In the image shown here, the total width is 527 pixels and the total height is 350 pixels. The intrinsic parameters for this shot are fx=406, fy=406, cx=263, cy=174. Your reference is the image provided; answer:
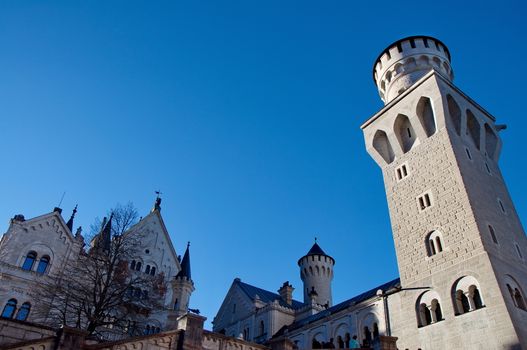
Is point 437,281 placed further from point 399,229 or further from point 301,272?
point 301,272

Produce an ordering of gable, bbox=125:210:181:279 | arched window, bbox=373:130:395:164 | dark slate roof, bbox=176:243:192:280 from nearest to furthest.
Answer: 1. arched window, bbox=373:130:395:164
2. dark slate roof, bbox=176:243:192:280
3. gable, bbox=125:210:181:279

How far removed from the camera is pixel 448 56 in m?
33.8

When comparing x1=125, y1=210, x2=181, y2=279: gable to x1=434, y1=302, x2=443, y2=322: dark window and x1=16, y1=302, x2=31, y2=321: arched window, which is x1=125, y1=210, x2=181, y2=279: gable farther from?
x1=434, y1=302, x2=443, y2=322: dark window

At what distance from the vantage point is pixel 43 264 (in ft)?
98.2

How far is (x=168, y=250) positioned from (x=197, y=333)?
24.8m

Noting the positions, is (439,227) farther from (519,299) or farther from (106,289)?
(106,289)

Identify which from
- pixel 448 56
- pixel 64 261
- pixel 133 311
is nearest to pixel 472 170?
pixel 448 56

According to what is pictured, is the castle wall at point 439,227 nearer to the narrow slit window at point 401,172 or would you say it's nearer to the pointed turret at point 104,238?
the narrow slit window at point 401,172

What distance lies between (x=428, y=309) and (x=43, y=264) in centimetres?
2643

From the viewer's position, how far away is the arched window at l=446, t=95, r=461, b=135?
27.7 metres

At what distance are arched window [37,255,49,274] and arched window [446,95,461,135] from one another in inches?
1211

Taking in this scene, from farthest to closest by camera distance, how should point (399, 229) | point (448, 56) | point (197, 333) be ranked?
point (448, 56) < point (399, 229) < point (197, 333)

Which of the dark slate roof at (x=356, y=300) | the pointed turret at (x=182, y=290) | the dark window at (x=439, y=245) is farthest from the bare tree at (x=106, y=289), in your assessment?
the dark window at (x=439, y=245)

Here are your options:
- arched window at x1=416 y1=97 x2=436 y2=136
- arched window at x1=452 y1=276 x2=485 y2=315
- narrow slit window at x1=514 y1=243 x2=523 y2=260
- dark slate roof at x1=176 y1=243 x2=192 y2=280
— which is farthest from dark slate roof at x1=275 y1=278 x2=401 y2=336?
arched window at x1=416 y1=97 x2=436 y2=136
